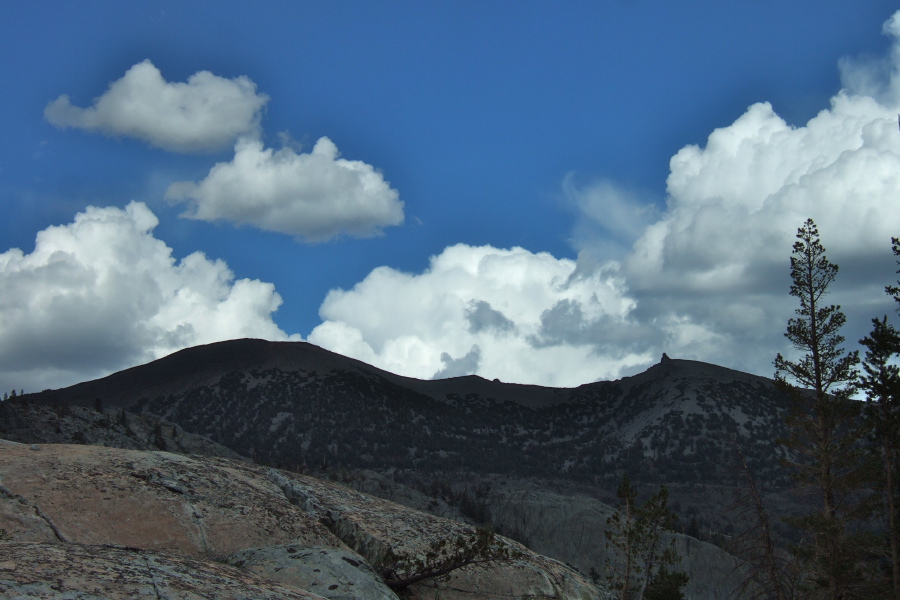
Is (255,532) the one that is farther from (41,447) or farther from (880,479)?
(880,479)

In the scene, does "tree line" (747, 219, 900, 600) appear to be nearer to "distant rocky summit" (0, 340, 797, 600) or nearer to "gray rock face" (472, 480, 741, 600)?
"distant rocky summit" (0, 340, 797, 600)

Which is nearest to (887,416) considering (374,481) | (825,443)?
(825,443)

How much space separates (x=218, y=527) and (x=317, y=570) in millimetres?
2707

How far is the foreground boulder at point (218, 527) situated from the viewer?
511 inches

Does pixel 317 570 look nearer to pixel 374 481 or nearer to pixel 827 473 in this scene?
pixel 827 473

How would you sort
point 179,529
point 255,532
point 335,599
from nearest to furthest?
1. point 335,599
2. point 179,529
3. point 255,532

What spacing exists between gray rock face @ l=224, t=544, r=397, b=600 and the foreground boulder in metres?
0.03

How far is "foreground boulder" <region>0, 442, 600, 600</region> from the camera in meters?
13.0

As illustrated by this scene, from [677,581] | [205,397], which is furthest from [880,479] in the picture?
[205,397]

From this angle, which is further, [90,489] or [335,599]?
[90,489]

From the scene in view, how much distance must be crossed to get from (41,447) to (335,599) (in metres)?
8.60

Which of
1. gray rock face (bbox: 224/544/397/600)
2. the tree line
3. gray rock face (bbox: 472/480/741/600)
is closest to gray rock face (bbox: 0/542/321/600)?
gray rock face (bbox: 224/544/397/600)

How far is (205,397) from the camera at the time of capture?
195 m

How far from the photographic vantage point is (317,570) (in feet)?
44.8
